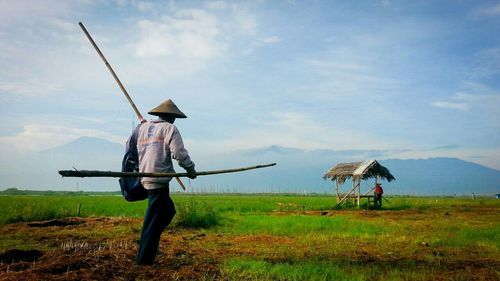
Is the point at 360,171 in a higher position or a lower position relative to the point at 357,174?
higher

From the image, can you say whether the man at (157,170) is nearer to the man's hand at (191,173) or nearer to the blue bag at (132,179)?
the man's hand at (191,173)

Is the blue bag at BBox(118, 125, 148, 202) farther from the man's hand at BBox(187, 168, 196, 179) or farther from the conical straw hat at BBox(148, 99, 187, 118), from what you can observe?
the man's hand at BBox(187, 168, 196, 179)

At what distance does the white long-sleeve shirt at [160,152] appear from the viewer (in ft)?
18.4

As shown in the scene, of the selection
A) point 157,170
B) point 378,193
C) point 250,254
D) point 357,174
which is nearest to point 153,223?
point 157,170

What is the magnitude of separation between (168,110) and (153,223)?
5.21 feet

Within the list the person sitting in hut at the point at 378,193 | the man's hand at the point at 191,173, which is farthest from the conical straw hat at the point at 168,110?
the person sitting in hut at the point at 378,193

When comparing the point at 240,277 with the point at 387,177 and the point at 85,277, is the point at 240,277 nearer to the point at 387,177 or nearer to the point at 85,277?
the point at 85,277

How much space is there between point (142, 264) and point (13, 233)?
24.5 feet

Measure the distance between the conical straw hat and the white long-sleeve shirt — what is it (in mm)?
152

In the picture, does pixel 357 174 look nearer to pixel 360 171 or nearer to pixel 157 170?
pixel 360 171

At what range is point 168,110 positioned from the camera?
19.8 ft

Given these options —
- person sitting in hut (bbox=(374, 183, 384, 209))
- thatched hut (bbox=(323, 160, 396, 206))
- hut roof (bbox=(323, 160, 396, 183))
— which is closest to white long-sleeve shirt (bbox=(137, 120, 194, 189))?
person sitting in hut (bbox=(374, 183, 384, 209))

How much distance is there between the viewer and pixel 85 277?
484 cm

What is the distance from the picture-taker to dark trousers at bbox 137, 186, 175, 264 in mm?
5598
